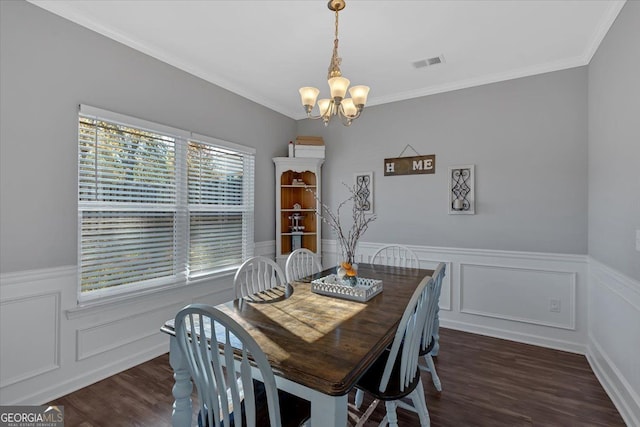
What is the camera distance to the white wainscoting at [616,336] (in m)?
1.86

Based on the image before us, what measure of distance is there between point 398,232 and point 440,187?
714 millimetres

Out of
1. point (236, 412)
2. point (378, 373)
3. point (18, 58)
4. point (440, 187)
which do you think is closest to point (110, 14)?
point (18, 58)

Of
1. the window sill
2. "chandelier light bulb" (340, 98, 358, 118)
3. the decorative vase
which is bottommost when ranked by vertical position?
the window sill

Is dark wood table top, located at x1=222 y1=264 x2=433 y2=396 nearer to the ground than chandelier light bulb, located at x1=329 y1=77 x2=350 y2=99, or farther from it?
nearer to the ground

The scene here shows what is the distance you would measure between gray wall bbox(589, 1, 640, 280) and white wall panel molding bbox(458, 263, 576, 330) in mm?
452

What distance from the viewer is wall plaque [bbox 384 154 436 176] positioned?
356 centimetres

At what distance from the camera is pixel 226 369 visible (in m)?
1.10

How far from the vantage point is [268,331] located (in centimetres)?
144

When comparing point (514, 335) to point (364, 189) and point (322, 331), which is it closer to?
point (364, 189)

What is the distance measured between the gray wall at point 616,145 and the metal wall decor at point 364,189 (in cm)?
212

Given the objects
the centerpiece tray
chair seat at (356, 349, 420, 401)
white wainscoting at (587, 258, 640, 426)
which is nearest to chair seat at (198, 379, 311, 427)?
chair seat at (356, 349, 420, 401)

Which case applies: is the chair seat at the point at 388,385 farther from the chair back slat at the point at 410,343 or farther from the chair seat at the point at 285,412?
the chair seat at the point at 285,412

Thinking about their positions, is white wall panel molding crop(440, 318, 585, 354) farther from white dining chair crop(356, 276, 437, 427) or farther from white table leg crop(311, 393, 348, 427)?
white table leg crop(311, 393, 348, 427)

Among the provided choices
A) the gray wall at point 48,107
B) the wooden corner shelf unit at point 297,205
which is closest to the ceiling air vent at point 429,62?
the wooden corner shelf unit at point 297,205
